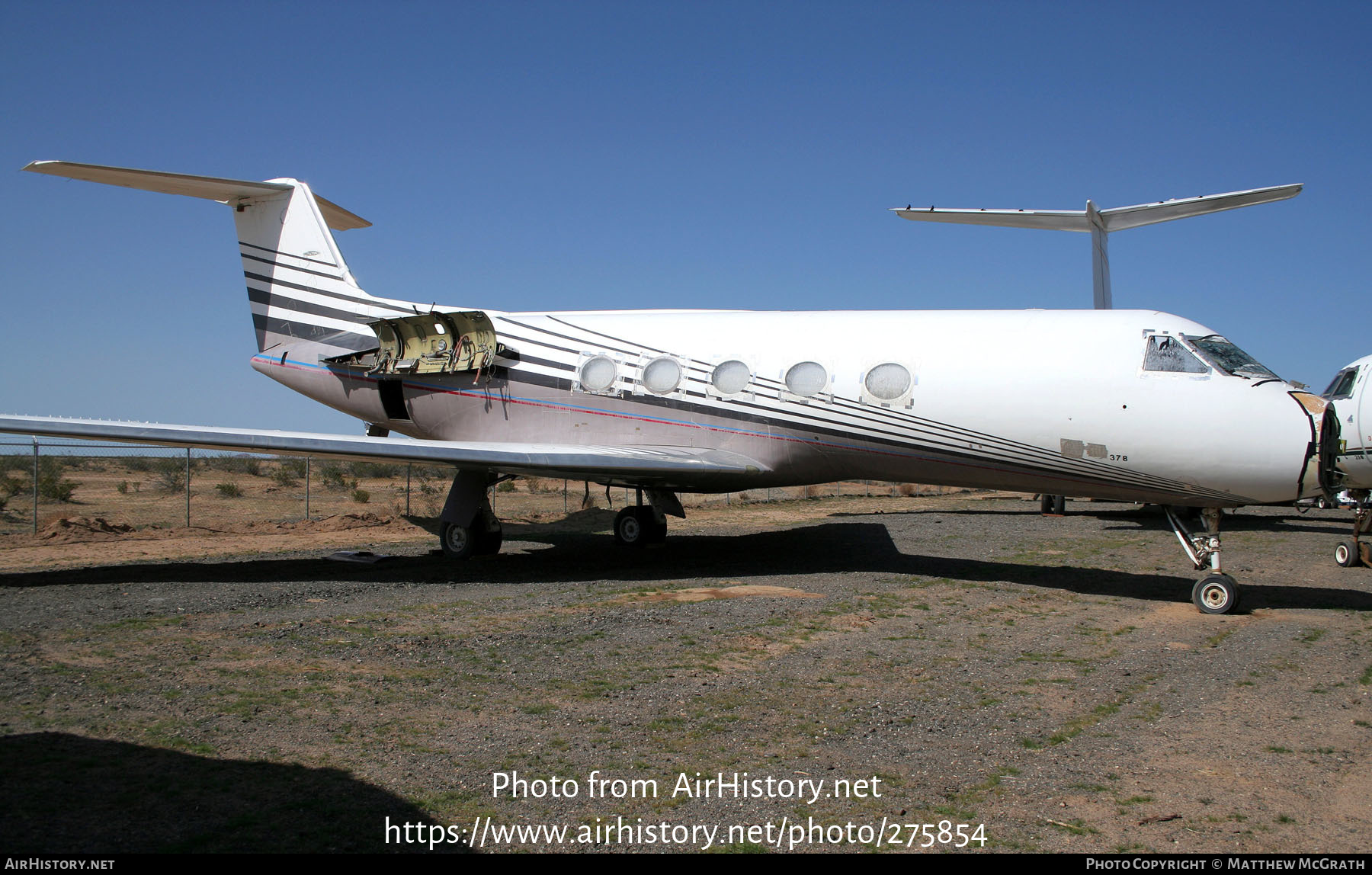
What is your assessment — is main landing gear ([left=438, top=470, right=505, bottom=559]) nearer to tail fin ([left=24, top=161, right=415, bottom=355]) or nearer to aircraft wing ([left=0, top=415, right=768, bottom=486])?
aircraft wing ([left=0, top=415, right=768, bottom=486])

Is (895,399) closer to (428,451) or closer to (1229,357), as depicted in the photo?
(1229,357)

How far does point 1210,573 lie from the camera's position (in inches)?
375

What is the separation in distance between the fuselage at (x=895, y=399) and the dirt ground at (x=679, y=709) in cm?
157

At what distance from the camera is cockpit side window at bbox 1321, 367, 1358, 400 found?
16.5 m

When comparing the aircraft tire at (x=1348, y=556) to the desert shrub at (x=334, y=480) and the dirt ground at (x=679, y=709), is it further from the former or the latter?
the desert shrub at (x=334, y=480)

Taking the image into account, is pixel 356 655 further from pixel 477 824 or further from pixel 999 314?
pixel 999 314

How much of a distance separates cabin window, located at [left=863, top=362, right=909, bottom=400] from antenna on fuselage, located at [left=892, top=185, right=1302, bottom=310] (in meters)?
16.1

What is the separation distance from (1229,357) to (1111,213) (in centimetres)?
1667

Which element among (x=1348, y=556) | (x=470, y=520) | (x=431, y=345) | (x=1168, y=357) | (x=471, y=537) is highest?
(x=431, y=345)

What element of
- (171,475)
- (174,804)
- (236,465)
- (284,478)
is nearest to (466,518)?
(174,804)

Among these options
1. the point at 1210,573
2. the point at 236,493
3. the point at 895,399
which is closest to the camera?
the point at 1210,573

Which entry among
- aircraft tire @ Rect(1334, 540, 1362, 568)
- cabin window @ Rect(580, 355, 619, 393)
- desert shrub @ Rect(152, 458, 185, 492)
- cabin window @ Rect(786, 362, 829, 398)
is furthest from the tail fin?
desert shrub @ Rect(152, 458, 185, 492)

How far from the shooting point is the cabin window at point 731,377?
1209 cm

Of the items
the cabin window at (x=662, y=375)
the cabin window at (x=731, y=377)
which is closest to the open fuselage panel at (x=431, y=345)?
the cabin window at (x=662, y=375)
